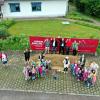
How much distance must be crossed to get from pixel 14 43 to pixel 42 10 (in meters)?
12.7

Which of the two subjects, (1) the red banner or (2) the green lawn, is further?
(2) the green lawn

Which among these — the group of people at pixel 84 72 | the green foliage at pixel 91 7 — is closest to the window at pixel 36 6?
the green foliage at pixel 91 7

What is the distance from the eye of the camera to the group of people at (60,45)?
20281 mm

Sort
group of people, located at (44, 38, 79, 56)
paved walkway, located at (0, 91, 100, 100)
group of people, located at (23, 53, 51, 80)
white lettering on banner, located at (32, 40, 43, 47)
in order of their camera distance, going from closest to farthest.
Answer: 1. paved walkway, located at (0, 91, 100, 100)
2. group of people, located at (23, 53, 51, 80)
3. group of people, located at (44, 38, 79, 56)
4. white lettering on banner, located at (32, 40, 43, 47)

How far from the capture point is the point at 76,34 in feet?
86.9

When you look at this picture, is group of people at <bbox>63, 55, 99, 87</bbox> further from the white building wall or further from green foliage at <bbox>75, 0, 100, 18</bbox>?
green foliage at <bbox>75, 0, 100, 18</bbox>

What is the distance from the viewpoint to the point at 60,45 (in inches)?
805

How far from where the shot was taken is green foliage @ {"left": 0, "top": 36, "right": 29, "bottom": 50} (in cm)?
2205

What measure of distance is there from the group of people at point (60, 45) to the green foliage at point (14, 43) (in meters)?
2.70

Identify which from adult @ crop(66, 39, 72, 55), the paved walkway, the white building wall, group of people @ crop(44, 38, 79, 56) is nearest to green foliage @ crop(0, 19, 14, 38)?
the white building wall

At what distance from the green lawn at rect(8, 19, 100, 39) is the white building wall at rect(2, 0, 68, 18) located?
1.99 meters

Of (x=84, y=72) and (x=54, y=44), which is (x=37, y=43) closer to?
(x=54, y=44)

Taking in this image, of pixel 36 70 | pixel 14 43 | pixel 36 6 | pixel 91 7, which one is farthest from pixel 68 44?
pixel 91 7

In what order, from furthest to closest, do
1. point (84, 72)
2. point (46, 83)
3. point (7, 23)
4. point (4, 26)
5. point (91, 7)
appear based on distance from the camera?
point (91, 7)
point (7, 23)
point (4, 26)
point (46, 83)
point (84, 72)
